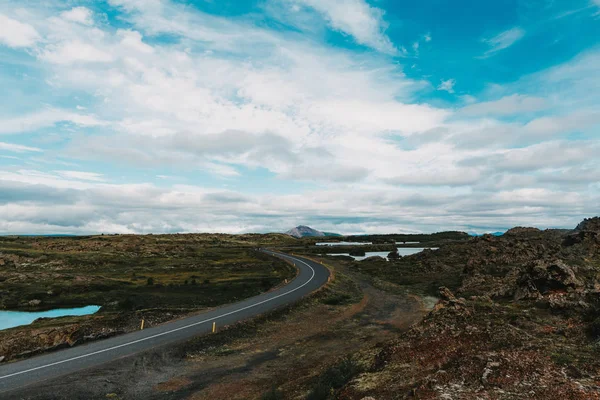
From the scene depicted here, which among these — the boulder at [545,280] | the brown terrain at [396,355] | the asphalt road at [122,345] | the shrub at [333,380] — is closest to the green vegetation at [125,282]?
the asphalt road at [122,345]

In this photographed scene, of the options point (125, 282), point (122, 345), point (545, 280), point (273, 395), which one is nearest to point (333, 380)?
point (273, 395)

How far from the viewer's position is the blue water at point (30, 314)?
4237 cm

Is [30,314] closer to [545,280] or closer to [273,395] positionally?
[273,395]

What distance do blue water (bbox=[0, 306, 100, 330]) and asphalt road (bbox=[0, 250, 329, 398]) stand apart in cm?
2026

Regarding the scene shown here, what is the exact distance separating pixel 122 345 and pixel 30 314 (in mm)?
28592

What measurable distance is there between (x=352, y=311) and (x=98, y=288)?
45.2 metres

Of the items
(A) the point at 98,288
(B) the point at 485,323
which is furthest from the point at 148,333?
(A) the point at 98,288

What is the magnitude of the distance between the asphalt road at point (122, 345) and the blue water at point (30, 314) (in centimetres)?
2026

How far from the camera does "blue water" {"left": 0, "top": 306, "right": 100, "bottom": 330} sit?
42369 mm

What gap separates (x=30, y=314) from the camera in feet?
151

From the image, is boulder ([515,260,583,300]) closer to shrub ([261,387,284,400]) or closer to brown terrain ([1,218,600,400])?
brown terrain ([1,218,600,400])

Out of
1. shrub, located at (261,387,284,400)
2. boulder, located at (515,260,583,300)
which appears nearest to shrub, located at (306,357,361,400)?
shrub, located at (261,387,284,400)

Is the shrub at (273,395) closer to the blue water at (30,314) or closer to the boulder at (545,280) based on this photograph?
the boulder at (545,280)

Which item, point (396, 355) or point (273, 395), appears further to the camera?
point (396, 355)
